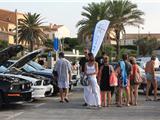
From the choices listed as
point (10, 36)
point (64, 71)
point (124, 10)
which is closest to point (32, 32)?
point (124, 10)

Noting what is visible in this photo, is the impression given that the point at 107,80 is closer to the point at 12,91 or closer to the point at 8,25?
the point at 12,91

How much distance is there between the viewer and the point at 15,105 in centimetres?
1576

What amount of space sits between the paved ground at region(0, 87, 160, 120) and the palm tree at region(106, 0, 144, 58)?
31.0 metres

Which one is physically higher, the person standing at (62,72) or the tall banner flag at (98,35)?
the tall banner flag at (98,35)

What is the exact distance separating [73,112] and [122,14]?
34096 millimetres

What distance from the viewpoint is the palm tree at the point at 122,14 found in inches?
1849

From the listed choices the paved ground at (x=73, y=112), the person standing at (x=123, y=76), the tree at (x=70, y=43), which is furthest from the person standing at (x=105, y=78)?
the tree at (x=70, y=43)

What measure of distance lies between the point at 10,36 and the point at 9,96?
324 feet

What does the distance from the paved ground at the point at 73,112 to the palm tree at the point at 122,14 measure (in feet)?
102

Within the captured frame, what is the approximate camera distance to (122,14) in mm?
47188

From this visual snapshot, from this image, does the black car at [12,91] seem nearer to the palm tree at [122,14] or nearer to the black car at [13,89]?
the black car at [13,89]

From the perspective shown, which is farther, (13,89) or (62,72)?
(62,72)

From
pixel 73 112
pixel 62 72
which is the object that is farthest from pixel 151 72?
pixel 73 112

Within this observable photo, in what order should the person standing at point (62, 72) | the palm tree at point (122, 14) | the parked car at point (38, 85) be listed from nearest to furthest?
the parked car at point (38, 85) → the person standing at point (62, 72) → the palm tree at point (122, 14)
